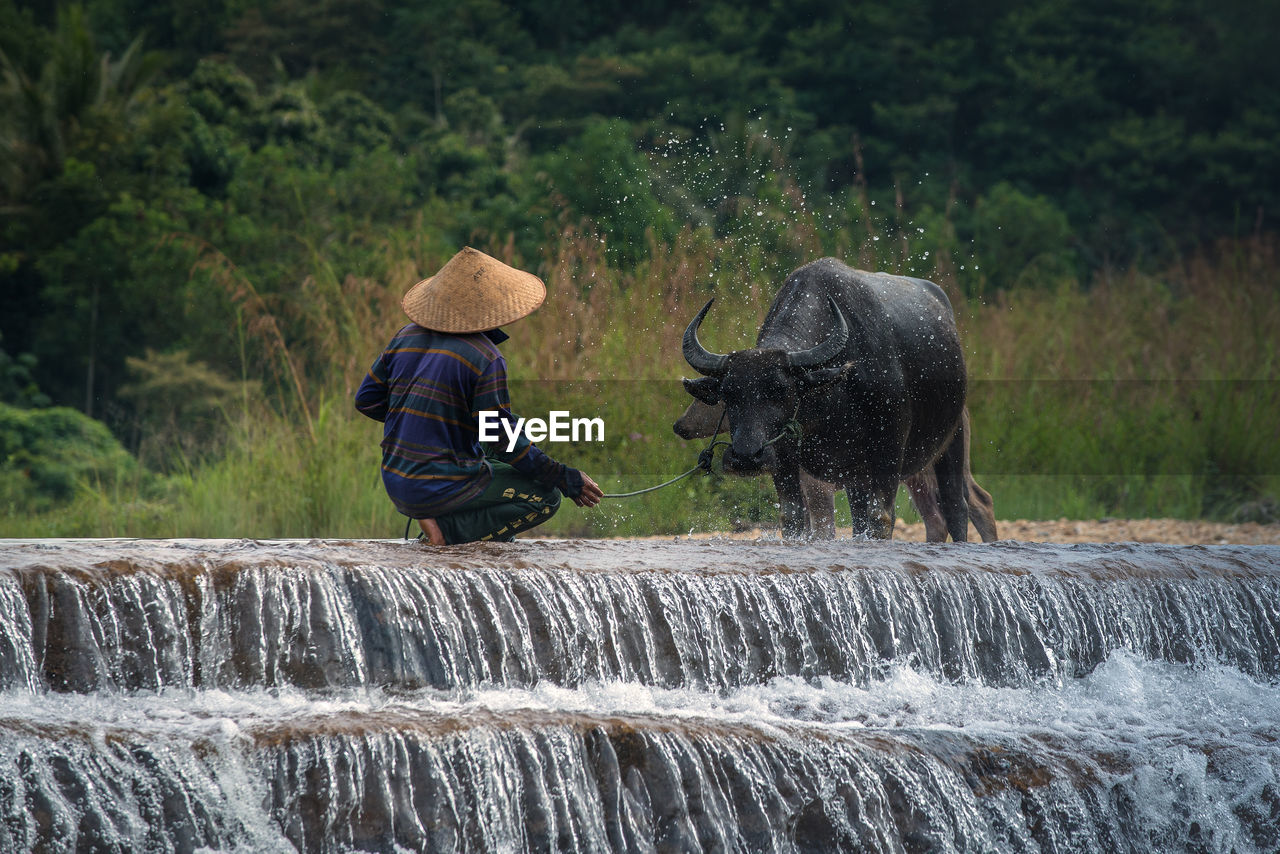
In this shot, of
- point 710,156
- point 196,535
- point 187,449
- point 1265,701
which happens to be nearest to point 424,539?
point 1265,701

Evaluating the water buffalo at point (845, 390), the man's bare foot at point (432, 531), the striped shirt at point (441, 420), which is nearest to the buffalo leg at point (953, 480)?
the water buffalo at point (845, 390)

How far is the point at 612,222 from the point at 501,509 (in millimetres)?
9538

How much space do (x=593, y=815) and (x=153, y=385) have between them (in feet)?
40.1

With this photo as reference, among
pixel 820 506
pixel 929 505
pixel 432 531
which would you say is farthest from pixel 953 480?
pixel 432 531

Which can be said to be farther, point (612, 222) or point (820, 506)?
point (612, 222)

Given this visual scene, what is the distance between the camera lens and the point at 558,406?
34.6 ft

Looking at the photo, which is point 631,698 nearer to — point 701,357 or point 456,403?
point 456,403

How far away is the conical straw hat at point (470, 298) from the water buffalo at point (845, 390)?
1.25 meters

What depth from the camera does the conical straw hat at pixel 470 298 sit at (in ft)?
18.0

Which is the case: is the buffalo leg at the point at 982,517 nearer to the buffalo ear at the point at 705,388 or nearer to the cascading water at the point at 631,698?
the cascading water at the point at 631,698

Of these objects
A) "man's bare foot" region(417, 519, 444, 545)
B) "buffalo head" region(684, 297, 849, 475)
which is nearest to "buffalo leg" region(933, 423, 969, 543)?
"buffalo head" region(684, 297, 849, 475)

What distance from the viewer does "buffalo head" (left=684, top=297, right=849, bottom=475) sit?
6.56 metres

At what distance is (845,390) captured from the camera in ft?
23.4

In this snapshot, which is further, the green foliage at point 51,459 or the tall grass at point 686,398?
the green foliage at point 51,459
